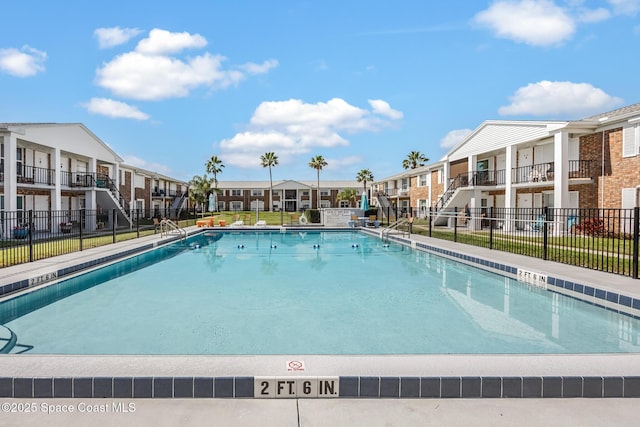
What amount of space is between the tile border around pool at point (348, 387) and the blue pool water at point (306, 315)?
1.82m

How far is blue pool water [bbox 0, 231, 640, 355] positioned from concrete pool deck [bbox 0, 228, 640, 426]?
145 centimetres

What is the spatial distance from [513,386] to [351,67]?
16824mm

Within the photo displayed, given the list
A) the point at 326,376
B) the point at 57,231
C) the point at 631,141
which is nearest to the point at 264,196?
the point at 57,231

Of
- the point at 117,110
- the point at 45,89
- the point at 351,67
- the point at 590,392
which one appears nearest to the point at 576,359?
the point at 590,392

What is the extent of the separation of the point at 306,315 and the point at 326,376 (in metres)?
3.70

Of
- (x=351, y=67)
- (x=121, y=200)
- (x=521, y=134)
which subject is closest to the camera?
(x=351, y=67)

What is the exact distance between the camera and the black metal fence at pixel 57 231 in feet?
40.5

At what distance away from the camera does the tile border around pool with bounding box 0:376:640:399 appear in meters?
3.53

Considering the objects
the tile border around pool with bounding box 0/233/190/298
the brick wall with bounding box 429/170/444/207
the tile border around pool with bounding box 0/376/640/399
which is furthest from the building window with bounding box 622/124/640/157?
the tile border around pool with bounding box 0/233/190/298

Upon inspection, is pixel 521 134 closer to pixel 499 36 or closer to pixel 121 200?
pixel 499 36

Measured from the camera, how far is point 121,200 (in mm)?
29203

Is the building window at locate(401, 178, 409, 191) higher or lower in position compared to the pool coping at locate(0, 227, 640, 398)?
higher

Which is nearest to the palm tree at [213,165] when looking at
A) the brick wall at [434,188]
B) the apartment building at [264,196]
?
the apartment building at [264,196]
